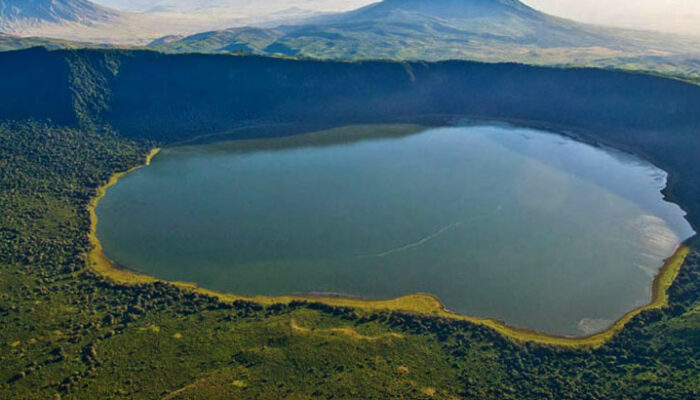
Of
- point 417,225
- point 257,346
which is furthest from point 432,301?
point 257,346

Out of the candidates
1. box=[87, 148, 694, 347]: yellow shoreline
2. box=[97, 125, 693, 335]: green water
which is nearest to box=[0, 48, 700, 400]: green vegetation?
box=[87, 148, 694, 347]: yellow shoreline

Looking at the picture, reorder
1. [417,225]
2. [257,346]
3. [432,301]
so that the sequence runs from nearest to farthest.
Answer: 1. [257,346]
2. [432,301]
3. [417,225]

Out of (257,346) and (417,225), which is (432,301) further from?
(257,346)

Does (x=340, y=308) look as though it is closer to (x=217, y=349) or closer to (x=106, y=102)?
(x=217, y=349)

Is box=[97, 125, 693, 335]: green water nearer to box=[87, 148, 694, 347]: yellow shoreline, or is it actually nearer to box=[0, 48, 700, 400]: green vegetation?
box=[87, 148, 694, 347]: yellow shoreline

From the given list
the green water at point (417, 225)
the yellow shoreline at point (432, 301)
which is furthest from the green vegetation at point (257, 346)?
the green water at point (417, 225)

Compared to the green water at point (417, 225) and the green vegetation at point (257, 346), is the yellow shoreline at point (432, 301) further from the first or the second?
the green water at point (417, 225)

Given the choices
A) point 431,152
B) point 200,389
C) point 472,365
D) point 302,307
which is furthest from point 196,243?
point 431,152
